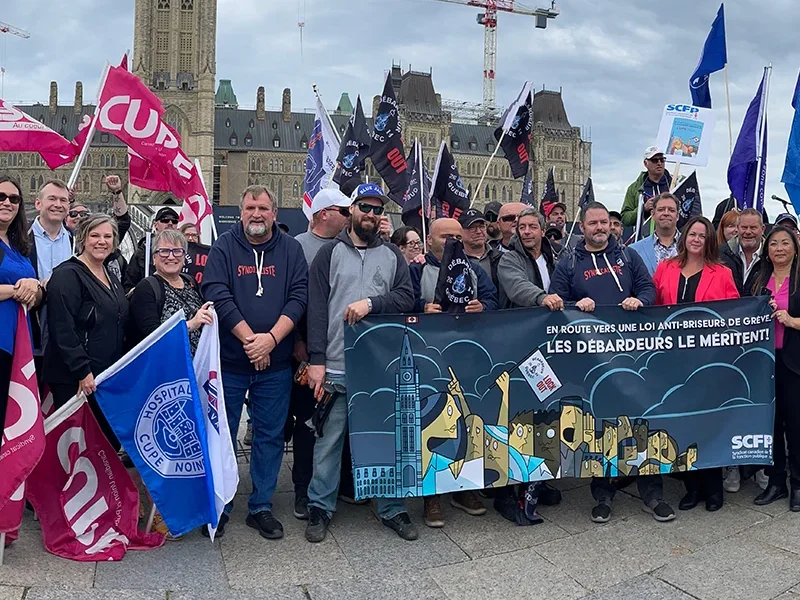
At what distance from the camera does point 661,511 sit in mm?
5414

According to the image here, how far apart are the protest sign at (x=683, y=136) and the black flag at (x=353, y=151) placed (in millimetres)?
3768

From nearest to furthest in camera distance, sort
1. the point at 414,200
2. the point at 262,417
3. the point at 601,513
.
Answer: the point at 262,417, the point at 601,513, the point at 414,200

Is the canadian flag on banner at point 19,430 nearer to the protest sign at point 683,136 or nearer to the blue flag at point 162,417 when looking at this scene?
the blue flag at point 162,417

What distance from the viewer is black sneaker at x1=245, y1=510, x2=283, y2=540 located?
5098 millimetres

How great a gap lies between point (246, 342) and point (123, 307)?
2.83 ft

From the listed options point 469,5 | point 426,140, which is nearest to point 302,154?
point 426,140

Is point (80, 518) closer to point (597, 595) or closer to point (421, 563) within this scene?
point (421, 563)

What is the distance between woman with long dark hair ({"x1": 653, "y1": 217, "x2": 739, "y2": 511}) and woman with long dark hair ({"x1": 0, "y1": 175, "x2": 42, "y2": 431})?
444cm

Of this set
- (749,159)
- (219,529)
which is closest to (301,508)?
(219,529)

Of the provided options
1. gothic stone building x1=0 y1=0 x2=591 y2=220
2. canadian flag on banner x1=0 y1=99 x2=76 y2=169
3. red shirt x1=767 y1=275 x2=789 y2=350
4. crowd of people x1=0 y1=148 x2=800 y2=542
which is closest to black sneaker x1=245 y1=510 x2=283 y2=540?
crowd of people x1=0 y1=148 x2=800 y2=542

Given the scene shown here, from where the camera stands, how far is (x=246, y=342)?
16.5 feet

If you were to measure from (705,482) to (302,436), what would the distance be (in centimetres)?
300

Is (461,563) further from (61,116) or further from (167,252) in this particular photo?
(61,116)

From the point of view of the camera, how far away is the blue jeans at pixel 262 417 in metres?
5.27
